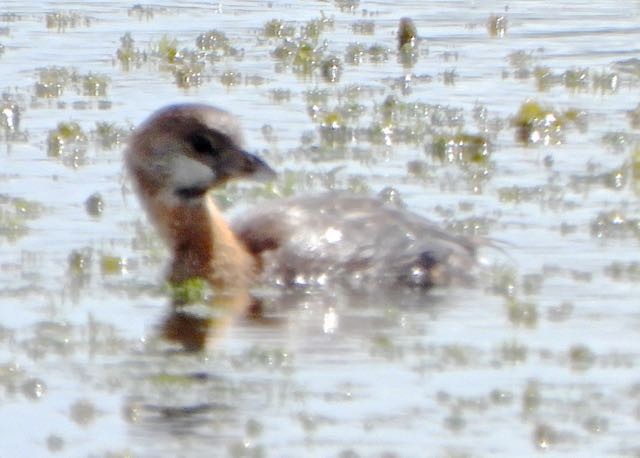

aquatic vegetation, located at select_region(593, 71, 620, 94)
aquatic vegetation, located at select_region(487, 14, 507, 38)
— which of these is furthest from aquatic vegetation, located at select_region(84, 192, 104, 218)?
aquatic vegetation, located at select_region(487, 14, 507, 38)

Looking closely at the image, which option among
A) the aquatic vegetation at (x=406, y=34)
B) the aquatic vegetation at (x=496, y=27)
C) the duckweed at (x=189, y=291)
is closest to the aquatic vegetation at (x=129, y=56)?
the aquatic vegetation at (x=406, y=34)

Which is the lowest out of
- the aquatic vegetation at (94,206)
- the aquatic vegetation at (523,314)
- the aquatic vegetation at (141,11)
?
the aquatic vegetation at (523,314)

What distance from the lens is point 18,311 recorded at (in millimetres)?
10859

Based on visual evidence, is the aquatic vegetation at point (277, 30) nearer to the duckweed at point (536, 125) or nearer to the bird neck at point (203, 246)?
the duckweed at point (536, 125)

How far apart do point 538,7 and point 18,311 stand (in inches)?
432

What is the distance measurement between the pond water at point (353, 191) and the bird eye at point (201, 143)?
2.17 ft

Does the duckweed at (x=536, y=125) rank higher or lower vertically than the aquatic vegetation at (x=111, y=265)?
higher

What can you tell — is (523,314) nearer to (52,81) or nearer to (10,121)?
(10,121)

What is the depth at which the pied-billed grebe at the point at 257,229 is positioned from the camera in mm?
11656

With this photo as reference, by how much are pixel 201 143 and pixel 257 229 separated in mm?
528

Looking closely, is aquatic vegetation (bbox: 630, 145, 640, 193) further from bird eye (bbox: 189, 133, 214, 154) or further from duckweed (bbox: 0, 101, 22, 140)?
duckweed (bbox: 0, 101, 22, 140)

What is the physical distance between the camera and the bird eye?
38.8 ft

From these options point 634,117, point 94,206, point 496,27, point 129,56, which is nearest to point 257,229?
point 94,206

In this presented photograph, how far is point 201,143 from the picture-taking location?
11.8 metres
